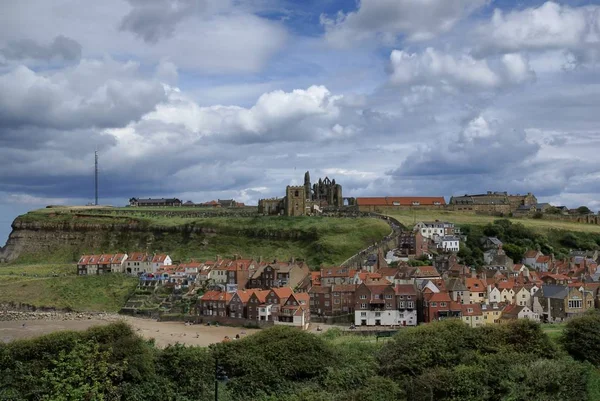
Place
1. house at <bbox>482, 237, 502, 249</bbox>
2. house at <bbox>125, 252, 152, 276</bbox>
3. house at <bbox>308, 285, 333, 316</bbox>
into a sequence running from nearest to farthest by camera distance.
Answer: house at <bbox>308, 285, 333, 316</bbox> < house at <bbox>125, 252, 152, 276</bbox> < house at <bbox>482, 237, 502, 249</bbox>

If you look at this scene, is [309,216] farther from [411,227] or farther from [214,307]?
[214,307]

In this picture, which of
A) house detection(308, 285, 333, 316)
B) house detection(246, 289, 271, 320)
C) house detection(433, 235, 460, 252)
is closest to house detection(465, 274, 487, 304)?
house detection(308, 285, 333, 316)

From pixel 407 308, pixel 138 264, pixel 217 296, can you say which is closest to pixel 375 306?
pixel 407 308

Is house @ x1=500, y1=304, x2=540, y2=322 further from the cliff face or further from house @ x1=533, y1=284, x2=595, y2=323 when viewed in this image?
the cliff face

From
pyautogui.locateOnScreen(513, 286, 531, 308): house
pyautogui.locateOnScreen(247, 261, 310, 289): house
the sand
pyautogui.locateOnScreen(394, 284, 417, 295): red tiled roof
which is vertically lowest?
the sand

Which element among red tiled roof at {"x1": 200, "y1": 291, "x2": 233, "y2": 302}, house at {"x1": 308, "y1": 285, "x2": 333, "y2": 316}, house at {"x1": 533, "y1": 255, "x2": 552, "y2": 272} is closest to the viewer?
house at {"x1": 308, "y1": 285, "x2": 333, "y2": 316}

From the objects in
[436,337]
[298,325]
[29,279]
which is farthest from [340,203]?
[436,337]
